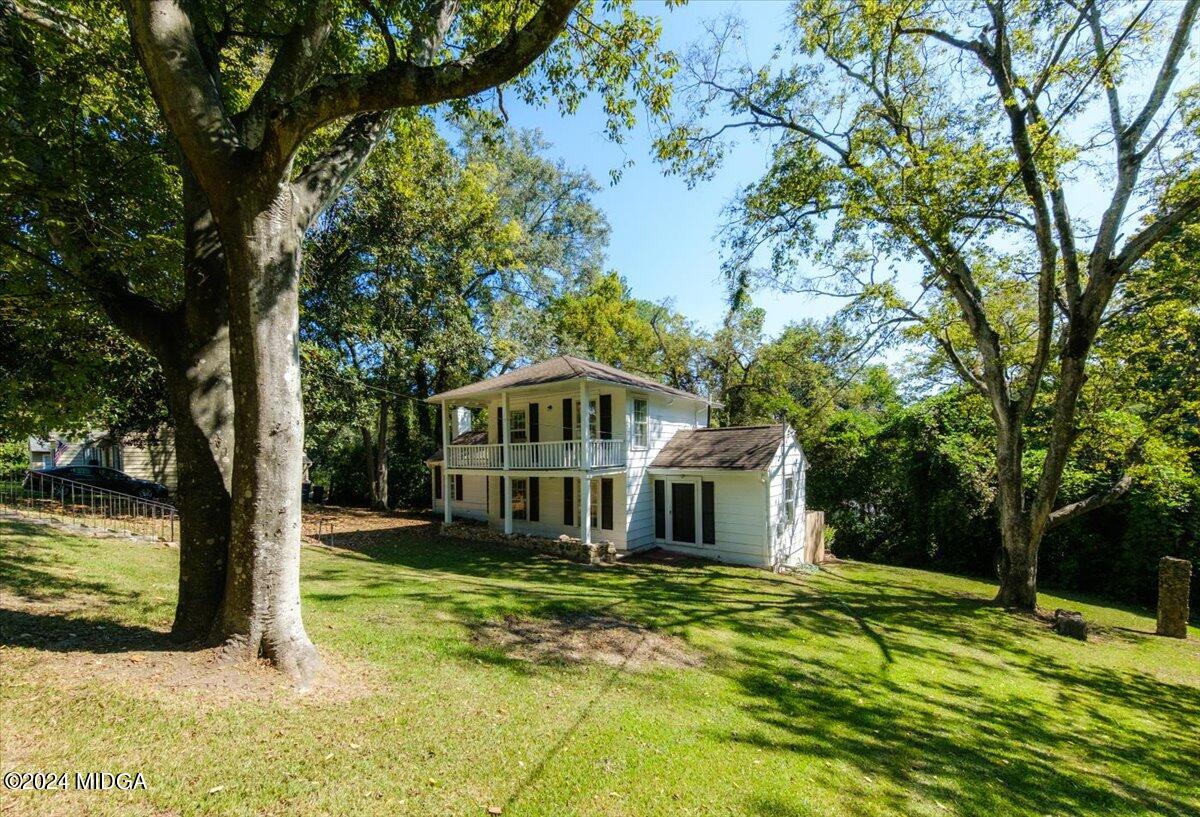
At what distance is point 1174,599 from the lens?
33.7 feet

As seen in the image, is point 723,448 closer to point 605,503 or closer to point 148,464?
point 605,503

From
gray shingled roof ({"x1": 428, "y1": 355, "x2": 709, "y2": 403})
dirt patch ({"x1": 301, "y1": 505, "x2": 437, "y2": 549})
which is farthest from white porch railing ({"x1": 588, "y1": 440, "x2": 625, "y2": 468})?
dirt patch ({"x1": 301, "y1": 505, "x2": 437, "y2": 549})

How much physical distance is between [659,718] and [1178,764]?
19.7 ft

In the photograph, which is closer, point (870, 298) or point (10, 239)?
point (10, 239)

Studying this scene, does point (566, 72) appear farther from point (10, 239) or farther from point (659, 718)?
point (659, 718)

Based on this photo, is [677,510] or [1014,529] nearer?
[1014,529]

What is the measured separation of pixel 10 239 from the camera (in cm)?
618

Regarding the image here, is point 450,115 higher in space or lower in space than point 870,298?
higher

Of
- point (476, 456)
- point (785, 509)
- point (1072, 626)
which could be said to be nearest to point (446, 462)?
point (476, 456)

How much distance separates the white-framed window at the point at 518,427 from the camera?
17922 millimetres

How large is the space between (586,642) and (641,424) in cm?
973

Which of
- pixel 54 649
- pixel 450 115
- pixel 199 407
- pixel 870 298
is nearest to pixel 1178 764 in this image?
pixel 870 298

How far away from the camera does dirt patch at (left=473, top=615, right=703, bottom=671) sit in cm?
636

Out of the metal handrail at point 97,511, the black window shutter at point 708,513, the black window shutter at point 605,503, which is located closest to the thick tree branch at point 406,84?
the metal handrail at point 97,511
